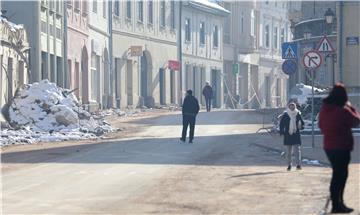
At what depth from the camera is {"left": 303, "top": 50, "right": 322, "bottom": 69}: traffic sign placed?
28297 millimetres

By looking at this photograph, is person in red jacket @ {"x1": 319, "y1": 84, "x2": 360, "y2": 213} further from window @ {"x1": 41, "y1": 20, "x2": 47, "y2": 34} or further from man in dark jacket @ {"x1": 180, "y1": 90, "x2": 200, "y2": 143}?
window @ {"x1": 41, "y1": 20, "x2": 47, "y2": 34}

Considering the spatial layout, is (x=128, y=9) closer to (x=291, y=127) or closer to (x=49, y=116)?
(x=49, y=116)

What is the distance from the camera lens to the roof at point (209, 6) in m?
69.1

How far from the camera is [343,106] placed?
41.0 ft

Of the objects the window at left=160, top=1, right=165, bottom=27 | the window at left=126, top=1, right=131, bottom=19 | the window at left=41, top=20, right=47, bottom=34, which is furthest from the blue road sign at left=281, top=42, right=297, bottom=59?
the window at left=160, top=1, right=165, bottom=27

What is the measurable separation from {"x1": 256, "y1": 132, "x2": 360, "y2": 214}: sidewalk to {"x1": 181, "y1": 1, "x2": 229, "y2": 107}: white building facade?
3426cm

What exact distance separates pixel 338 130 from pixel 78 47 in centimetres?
3614

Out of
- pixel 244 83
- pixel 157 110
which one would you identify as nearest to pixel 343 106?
pixel 157 110

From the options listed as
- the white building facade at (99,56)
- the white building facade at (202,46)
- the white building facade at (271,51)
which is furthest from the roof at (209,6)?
the white building facade at (99,56)

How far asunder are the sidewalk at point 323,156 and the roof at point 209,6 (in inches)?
1405

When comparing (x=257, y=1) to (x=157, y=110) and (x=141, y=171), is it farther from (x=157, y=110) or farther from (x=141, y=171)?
(x=141, y=171)

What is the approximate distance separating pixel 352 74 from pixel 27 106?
1256cm

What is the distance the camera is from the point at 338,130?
12438 millimetres

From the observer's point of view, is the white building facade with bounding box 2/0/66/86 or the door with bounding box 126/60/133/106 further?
the door with bounding box 126/60/133/106
